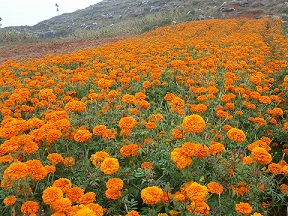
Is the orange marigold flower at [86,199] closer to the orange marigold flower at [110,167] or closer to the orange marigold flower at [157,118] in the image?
the orange marigold flower at [110,167]

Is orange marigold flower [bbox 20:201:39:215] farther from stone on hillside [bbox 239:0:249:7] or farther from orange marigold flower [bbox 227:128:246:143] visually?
stone on hillside [bbox 239:0:249:7]

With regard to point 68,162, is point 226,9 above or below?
above

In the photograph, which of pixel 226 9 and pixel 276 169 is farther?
pixel 226 9

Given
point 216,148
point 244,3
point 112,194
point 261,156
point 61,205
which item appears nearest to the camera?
point 61,205

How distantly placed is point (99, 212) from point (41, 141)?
137 cm

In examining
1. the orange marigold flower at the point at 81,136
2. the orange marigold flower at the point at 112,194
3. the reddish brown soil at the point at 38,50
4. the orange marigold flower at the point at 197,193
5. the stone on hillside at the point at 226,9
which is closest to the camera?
the orange marigold flower at the point at 197,193

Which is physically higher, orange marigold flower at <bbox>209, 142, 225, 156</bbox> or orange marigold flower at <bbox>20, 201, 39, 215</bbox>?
orange marigold flower at <bbox>20, 201, 39, 215</bbox>

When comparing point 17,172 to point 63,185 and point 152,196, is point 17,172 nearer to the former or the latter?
point 63,185

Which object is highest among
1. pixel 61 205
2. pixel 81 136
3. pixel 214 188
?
pixel 81 136

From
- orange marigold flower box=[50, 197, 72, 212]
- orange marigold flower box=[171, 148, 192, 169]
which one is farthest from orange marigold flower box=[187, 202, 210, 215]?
orange marigold flower box=[50, 197, 72, 212]

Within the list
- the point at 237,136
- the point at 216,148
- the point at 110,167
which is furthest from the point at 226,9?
the point at 110,167

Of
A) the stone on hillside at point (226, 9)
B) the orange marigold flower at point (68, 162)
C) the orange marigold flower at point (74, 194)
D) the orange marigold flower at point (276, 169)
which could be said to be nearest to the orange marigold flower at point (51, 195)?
the orange marigold flower at point (74, 194)

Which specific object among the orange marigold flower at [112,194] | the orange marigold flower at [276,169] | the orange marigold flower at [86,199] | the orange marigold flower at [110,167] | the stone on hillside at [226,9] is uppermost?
the stone on hillside at [226,9]

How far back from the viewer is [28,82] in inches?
224
